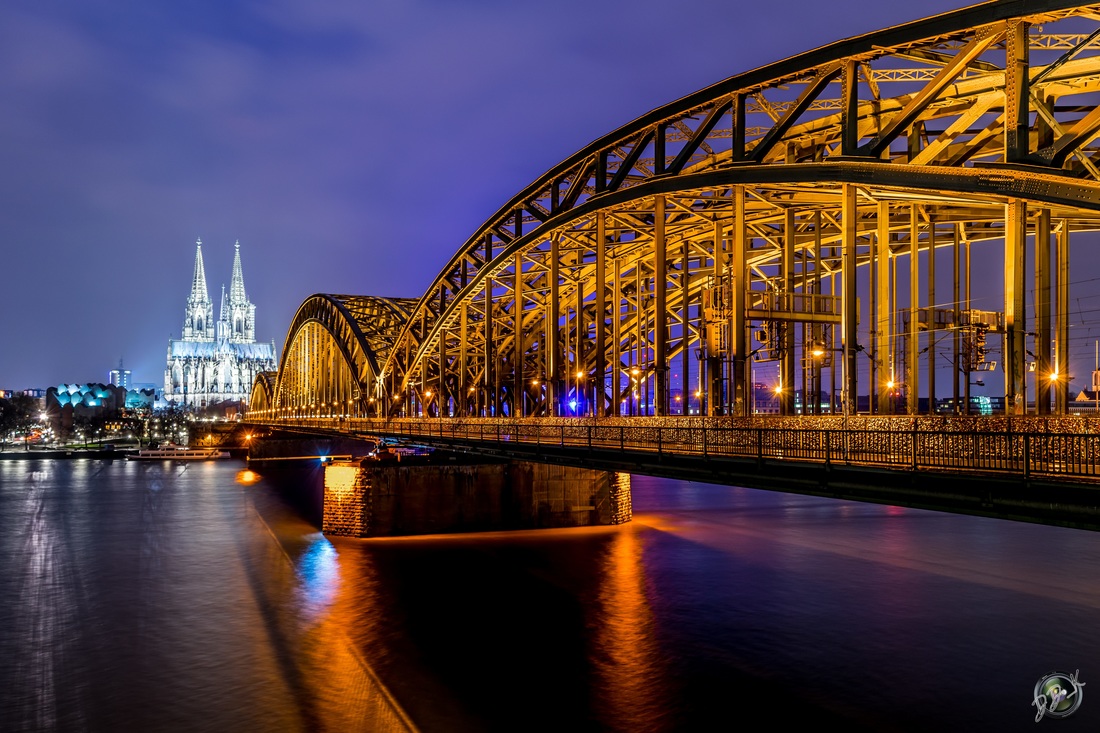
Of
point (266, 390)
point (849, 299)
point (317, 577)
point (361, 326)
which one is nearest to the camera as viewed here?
point (849, 299)

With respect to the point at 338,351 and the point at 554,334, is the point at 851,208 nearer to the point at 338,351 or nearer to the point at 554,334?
the point at 554,334

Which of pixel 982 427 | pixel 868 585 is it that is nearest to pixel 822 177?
pixel 982 427

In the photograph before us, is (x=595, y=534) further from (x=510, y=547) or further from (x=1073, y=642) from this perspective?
(x=1073, y=642)

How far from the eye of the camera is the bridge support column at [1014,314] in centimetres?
2403

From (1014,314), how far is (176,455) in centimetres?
13832

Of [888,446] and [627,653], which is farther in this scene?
[627,653]

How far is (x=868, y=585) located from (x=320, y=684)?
72.5ft

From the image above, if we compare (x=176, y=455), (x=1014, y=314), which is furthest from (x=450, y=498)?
(x=176, y=455)

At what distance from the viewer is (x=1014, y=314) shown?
24047mm

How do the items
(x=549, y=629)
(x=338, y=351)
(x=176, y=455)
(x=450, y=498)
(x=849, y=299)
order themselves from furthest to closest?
(x=176, y=455) < (x=338, y=351) < (x=450, y=498) < (x=549, y=629) < (x=849, y=299)

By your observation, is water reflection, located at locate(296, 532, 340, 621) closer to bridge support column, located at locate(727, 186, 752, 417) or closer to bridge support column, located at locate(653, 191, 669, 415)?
bridge support column, located at locate(653, 191, 669, 415)

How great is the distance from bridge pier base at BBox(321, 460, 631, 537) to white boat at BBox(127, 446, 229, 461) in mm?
101199

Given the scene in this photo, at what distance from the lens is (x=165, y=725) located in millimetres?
22172

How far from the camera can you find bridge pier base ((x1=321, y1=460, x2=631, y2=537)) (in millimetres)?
47219
